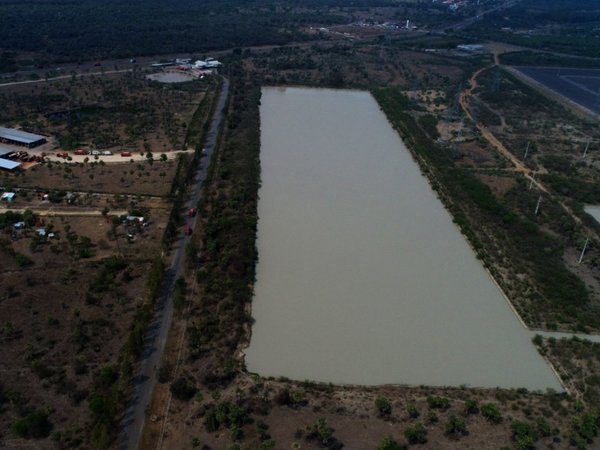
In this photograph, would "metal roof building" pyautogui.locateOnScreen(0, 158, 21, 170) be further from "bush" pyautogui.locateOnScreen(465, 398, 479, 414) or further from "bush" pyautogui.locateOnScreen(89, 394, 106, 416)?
"bush" pyautogui.locateOnScreen(465, 398, 479, 414)

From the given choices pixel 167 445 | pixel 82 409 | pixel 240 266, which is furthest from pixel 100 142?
pixel 167 445

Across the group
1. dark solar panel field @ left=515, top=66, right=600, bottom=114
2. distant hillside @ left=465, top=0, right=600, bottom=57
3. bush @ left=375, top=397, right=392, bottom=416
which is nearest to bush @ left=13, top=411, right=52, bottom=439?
bush @ left=375, top=397, right=392, bottom=416

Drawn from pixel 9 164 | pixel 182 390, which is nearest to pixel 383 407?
pixel 182 390

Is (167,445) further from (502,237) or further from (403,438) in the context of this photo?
(502,237)

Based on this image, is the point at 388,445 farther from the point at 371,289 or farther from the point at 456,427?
the point at 371,289

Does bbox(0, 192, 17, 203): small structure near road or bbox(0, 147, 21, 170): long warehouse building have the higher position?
bbox(0, 147, 21, 170): long warehouse building

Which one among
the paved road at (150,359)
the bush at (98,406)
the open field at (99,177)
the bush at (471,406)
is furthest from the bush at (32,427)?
the open field at (99,177)

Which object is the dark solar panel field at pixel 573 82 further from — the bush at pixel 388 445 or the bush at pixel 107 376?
the bush at pixel 107 376
